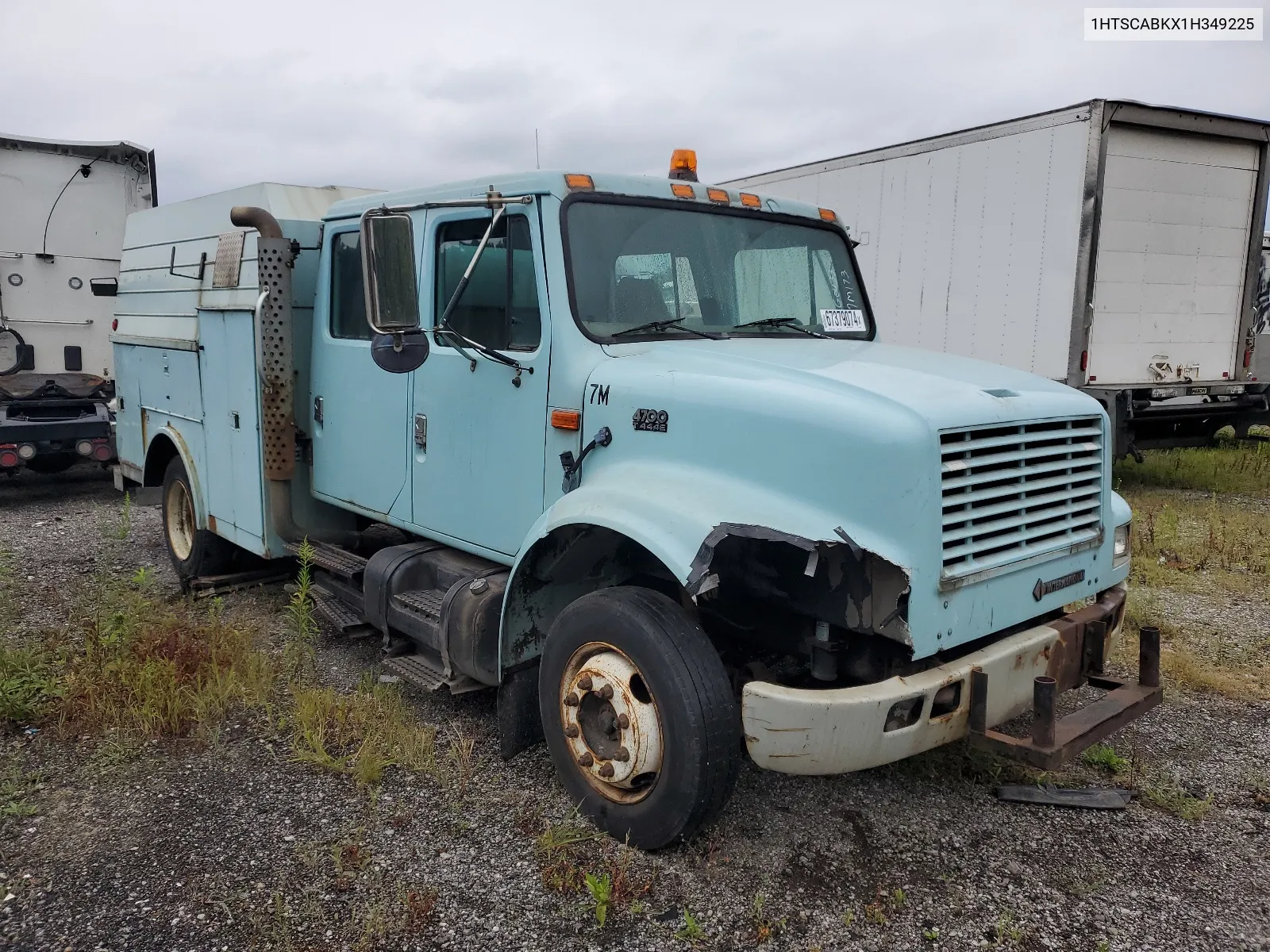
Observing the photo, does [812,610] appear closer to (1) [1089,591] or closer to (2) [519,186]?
(1) [1089,591]

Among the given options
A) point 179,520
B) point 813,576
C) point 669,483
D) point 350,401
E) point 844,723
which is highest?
point 350,401

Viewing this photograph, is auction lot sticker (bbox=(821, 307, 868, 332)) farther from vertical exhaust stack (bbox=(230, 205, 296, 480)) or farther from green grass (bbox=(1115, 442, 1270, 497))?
green grass (bbox=(1115, 442, 1270, 497))

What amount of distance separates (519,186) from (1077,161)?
657 centimetres

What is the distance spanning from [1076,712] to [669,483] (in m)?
1.62

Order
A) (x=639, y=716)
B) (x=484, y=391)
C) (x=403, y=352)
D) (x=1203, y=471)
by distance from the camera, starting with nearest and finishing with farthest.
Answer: (x=639, y=716), (x=403, y=352), (x=484, y=391), (x=1203, y=471)

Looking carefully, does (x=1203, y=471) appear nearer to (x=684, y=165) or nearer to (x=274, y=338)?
(x=684, y=165)

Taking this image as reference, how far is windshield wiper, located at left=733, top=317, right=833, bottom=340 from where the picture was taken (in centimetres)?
407

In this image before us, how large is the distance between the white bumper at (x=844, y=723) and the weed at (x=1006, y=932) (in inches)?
22.4

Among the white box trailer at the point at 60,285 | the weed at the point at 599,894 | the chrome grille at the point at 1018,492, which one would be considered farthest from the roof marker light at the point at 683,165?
the white box trailer at the point at 60,285

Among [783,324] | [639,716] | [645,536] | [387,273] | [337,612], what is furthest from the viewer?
[337,612]

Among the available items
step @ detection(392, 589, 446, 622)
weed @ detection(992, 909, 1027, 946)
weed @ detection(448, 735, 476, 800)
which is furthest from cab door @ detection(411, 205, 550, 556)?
weed @ detection(992, 909, 1027, 946)

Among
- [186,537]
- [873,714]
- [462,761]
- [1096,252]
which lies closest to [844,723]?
[873,714]

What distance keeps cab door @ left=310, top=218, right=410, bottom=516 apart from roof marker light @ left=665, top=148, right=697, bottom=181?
5.07ft

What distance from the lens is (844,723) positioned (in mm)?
2838
